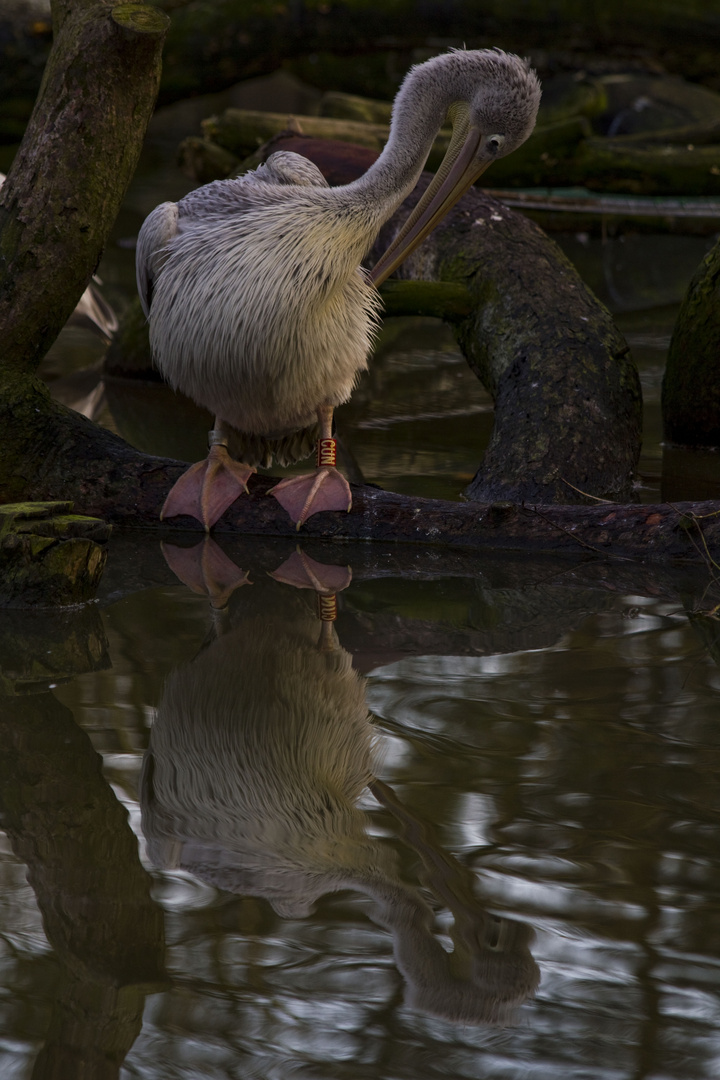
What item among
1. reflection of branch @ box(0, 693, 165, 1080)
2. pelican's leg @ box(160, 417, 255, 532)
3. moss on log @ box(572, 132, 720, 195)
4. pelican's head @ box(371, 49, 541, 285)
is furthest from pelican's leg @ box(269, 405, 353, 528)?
moss on log @ box(572, 132, 720, 195)

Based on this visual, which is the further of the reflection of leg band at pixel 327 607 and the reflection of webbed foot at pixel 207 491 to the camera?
the reflection of webbed foot at pixel 207 491

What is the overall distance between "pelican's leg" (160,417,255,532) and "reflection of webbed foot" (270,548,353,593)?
1.04 feet

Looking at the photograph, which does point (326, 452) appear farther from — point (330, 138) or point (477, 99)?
point (330, 138)

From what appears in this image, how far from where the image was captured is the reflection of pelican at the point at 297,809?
5.46 feet

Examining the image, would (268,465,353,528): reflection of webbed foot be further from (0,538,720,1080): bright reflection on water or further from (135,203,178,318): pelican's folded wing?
(135,203,178,318): pelican's folded wing

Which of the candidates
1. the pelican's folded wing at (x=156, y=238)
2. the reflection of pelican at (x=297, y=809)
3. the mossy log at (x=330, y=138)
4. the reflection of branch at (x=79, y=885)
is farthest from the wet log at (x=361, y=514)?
the mossy log at (x=330, y=138)

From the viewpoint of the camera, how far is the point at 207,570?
3.36 metres

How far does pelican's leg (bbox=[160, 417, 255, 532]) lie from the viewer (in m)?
3.64

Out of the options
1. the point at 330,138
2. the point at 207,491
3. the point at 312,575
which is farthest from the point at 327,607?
the point at 330,138

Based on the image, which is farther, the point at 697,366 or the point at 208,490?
the point at 697,366

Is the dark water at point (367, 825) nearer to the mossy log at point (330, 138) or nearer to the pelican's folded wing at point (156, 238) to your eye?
the pelican's folded wing at point (156, 238)

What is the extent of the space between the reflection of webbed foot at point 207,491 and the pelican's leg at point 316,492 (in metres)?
0.12

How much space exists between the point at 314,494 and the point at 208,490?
12.6 inches

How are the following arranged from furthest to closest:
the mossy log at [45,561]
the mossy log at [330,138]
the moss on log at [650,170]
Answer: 1. the moss on log at [650,170]
2. the mossy log at [330,138]
3. the mossy log at [45,561]
